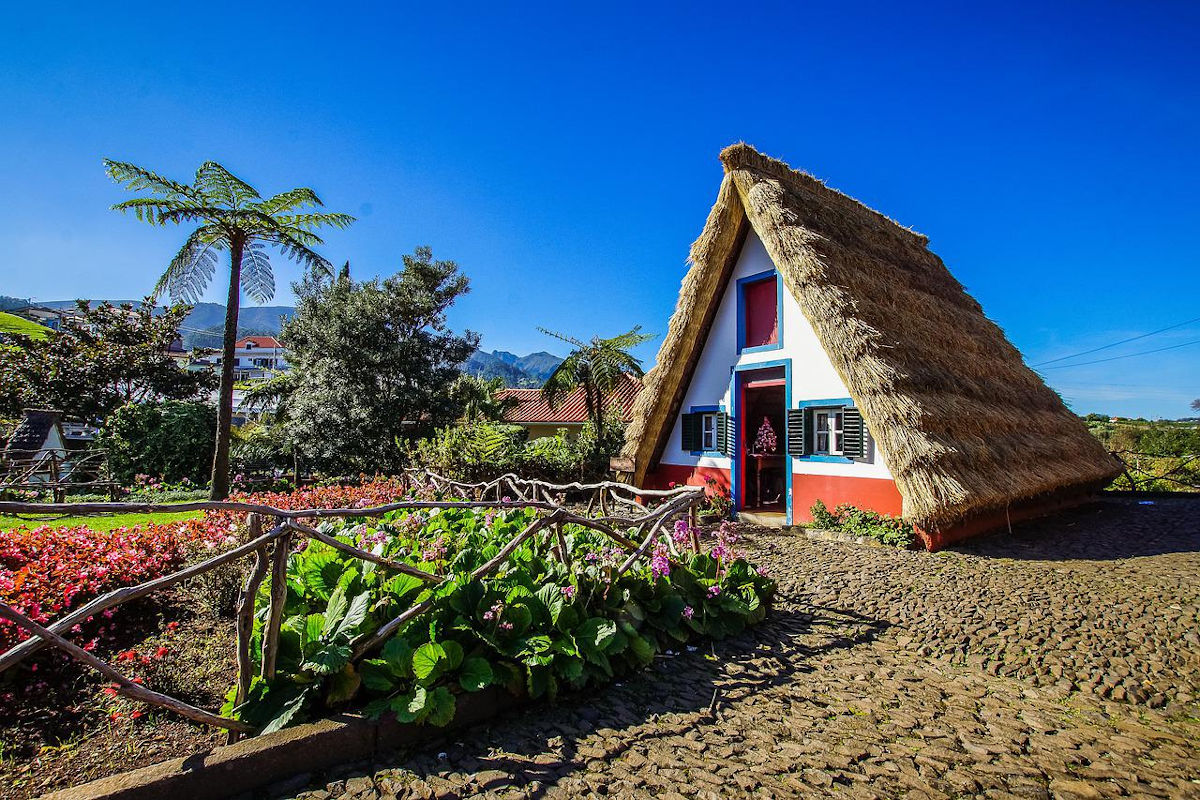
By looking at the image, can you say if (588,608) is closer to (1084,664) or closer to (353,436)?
(1084,664)

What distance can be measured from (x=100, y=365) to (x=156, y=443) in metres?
6.55

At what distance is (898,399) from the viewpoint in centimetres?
758

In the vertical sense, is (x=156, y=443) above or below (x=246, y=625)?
above

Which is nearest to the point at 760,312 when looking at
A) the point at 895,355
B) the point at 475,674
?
the point at 895,355

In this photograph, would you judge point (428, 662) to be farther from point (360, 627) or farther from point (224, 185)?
point (224, 185)

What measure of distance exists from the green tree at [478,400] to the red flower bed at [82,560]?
35.8ft

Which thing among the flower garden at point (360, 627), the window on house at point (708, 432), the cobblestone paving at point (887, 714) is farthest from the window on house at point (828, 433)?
the flower garden at point (360, 627)

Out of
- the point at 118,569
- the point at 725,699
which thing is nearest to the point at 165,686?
the point at 118,569

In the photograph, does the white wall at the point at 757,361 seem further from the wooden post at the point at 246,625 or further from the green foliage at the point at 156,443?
the green foliage at the point at 156,443

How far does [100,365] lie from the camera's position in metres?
18.8

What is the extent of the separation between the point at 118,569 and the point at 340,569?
2292 millimetres

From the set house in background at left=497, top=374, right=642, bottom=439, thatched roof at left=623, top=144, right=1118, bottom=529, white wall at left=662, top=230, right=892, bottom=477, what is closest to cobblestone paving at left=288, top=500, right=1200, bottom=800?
thatched roof at left=623, top=144, right=1118, bottom=529

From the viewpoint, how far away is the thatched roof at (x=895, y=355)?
7.46m

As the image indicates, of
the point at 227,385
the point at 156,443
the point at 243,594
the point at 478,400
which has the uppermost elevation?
the point at 478,400
